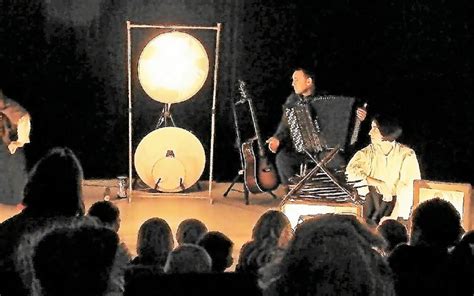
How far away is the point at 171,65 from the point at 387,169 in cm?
202

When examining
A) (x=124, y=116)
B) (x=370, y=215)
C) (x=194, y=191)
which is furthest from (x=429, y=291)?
(x=124, y=116)

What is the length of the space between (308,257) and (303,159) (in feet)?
16.3

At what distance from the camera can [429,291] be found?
148 inches

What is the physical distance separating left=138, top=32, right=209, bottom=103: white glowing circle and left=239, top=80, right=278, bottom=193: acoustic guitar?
1.95ft

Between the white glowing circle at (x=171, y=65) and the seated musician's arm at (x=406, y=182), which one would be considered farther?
the white glowing circle at (x=171, y=65)

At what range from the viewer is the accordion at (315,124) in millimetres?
7672

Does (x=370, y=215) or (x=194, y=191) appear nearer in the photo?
(x=370, y=215)

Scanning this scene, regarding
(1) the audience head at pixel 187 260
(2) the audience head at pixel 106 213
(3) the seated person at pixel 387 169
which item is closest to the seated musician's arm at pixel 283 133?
(3) the seated person at pixel 387 169

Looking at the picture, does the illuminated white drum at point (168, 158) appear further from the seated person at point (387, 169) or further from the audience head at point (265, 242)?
the audience head at point (265, 242)

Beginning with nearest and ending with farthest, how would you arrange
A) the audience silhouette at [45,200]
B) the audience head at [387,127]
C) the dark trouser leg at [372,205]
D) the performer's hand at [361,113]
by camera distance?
the audience silhouette at [45,200]
the audience head at [387,127]
the dark trouser leg at [372,205]
the performer's hand at [361,113]

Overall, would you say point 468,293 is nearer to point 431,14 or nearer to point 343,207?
point 343,207

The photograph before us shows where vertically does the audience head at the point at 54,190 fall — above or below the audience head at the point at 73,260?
above

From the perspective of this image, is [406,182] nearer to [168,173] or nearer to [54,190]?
[168,173]

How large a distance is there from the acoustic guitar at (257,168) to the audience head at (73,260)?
4.37 metres
